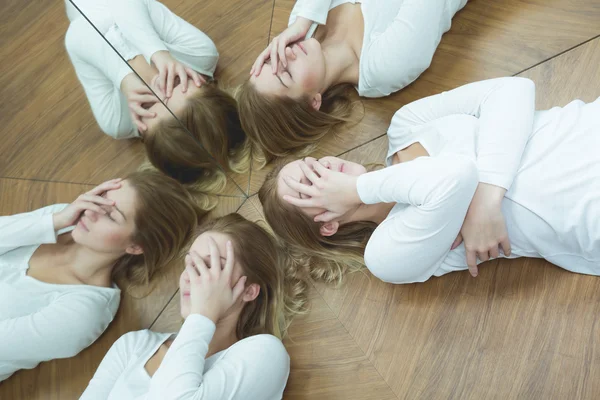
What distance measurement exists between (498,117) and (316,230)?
1.33 feet

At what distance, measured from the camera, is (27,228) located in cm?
89

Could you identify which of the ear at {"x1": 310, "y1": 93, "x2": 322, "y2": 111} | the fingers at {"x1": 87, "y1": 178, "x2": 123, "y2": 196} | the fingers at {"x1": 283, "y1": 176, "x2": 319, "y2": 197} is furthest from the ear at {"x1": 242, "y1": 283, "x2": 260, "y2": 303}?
the ear at {"x1": 310, "y1": 93, "x2": 322, "y2": 111}

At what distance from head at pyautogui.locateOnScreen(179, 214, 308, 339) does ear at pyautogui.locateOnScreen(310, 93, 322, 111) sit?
31cm

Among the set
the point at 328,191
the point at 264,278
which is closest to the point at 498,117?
the point at 328,191

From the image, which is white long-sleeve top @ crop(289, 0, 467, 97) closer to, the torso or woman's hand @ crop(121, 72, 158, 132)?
the torso

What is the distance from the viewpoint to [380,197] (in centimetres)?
103

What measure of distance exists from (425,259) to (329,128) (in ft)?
1.44

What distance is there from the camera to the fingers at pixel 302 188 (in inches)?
41.9

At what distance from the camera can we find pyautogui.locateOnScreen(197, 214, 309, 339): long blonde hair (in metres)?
1.12

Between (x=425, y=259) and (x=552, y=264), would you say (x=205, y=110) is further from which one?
(x=552, y=264)


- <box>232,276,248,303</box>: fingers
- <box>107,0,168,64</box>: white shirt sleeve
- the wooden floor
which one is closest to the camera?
the wooden floor

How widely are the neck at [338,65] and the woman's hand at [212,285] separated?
0.48 metres

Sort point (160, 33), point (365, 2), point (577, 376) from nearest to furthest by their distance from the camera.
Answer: point (577, 376)
point (160, 33)
point (365, 2)

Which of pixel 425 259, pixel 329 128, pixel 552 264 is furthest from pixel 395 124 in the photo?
pixel 552 264
